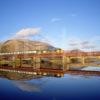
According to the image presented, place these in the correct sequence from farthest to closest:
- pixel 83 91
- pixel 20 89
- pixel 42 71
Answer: pixel 42 71
pixel 20 89
pixel 83 91

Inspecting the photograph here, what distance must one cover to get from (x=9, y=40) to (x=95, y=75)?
184 centimetres

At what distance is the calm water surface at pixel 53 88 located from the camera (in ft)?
11.7

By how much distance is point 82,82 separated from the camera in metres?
3.85

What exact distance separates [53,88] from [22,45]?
1.05 m

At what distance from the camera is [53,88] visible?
12.6 feet

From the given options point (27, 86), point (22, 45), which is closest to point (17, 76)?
point (27, 86)

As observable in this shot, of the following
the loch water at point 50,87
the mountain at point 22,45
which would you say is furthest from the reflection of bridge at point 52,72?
the mountain at point 22,45

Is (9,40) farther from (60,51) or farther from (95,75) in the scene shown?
(95,75)

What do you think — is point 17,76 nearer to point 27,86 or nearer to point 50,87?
point 27,86

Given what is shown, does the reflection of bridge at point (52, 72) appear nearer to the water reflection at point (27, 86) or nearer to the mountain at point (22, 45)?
the water reflection at point (27, 86)

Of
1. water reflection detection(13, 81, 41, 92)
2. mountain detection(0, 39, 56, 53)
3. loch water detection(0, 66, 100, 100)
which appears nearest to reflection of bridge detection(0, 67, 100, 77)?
loch water detection(0, 66, 100, 100)

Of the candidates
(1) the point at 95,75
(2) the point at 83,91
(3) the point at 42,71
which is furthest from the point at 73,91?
(3) the point at 42,71

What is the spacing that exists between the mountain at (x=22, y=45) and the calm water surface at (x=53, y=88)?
23.0 inches

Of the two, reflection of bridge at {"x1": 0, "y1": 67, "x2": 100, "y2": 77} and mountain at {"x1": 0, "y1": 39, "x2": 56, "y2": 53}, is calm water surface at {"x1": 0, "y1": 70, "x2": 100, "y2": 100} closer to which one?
reflection of bridge at {"x1": 0, "y1": 67, "x2": 100, "y2": 77}
